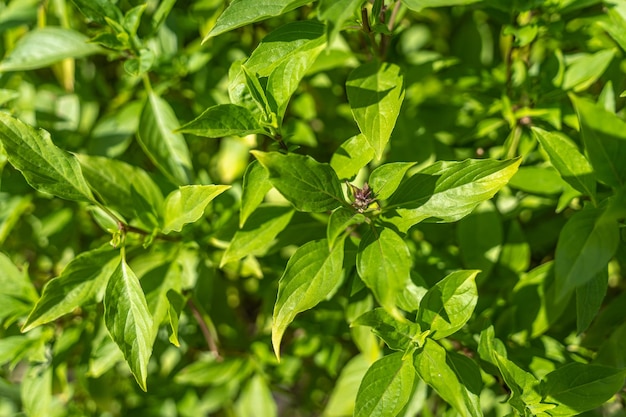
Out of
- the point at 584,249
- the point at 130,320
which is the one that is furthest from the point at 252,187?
the point at 584,249

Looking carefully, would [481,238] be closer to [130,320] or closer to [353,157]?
[353,157]

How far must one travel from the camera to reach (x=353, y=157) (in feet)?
3.75

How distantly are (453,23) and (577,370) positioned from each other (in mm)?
1404

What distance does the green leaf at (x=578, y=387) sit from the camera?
1099 mm

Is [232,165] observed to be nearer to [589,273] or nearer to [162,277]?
[162,277]

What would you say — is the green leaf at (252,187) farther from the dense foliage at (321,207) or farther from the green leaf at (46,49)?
the green leaf at (46,49)

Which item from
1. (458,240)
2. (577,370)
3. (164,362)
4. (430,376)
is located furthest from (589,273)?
(164,362)

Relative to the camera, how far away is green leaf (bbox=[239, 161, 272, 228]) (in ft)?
3.62

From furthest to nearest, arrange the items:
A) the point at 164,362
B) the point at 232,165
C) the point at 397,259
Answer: the point at 164,362, the point at 232,165, the point at 397,259

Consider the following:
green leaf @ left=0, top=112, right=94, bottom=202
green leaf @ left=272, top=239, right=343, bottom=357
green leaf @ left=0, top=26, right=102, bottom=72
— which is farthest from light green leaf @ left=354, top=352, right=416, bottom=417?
green leaf @ left=0, top=26, right=102, bottom=72

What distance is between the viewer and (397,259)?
99cm

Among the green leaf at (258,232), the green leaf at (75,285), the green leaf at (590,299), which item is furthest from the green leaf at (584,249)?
the green leaf at (75,285)

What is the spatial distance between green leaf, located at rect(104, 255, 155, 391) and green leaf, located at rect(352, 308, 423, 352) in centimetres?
45

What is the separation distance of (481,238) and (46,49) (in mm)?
1261
